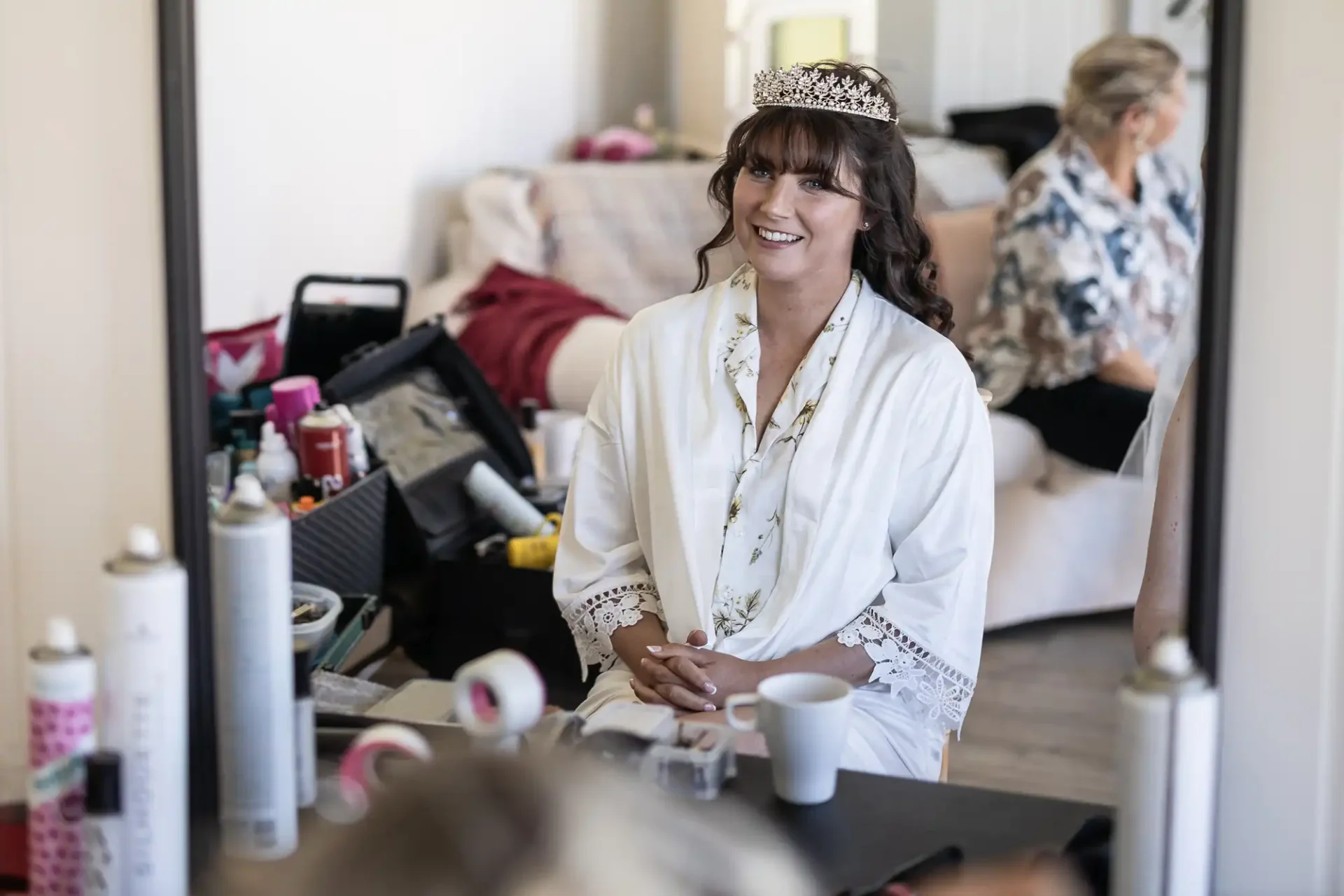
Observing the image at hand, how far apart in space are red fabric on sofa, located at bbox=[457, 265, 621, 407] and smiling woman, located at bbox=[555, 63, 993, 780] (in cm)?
44

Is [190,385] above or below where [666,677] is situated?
above

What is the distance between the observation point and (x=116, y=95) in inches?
36.6

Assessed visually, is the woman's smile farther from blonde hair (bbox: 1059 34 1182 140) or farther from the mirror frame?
the mirror frame

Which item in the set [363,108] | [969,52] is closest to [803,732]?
[363,108]

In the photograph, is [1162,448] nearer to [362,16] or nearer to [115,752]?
[115,752]

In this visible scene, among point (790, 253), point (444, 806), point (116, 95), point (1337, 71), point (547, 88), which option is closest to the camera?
point (444, 806)

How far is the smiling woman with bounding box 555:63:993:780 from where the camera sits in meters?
1.19

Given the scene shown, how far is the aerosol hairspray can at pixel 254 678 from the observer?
849 millimetres

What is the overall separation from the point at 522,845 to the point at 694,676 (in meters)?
0.66

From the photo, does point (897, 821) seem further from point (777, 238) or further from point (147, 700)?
point (777, 238)

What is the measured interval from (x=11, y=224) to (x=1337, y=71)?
827mm

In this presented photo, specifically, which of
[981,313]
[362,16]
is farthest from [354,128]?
[981,313]

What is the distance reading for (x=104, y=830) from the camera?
780 millimetres

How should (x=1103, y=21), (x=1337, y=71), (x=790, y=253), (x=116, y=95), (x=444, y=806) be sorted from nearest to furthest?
(x=444, y=806) → (x=1337, y=71) → (x=116, y=95) → (x=790, y=253) → (x=1103, y=21)
